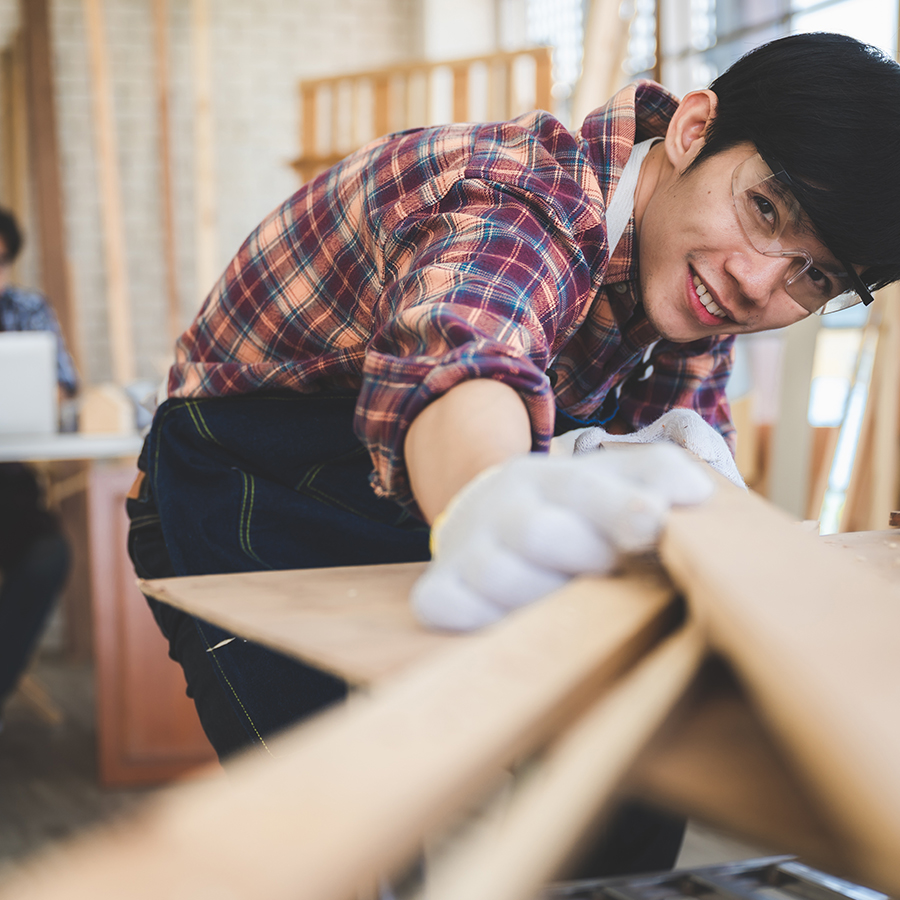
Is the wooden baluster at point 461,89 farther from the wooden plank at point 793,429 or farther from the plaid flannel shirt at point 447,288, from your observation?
the plaid flannel shirt at point 447,288

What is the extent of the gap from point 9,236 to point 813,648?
11.3 feet

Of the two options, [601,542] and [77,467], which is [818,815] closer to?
[601,542]

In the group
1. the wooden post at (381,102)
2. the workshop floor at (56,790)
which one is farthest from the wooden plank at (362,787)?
the wooden post at (381,102)

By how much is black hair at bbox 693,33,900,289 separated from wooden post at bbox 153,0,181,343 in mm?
3208

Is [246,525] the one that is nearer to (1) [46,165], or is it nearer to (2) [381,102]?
(2) [381,102]

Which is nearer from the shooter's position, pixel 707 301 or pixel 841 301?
pixel 707 301

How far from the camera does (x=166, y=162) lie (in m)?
3.77

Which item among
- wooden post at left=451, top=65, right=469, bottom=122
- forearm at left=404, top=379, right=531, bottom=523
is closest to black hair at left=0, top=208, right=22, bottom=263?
wooden post at left=451, top=65, right=469, bottom=122

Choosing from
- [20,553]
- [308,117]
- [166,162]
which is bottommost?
[20,553]

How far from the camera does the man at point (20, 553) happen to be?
9.80 feet

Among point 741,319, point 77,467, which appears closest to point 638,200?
point 741,319

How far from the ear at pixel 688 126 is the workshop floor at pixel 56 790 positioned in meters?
1.37

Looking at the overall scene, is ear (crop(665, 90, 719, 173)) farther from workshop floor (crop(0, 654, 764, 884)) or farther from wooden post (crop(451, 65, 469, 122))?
wooden post (crop(451, 65, 469, 122))

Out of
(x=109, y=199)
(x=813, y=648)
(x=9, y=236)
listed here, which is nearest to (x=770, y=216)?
(x=813, y=648)
